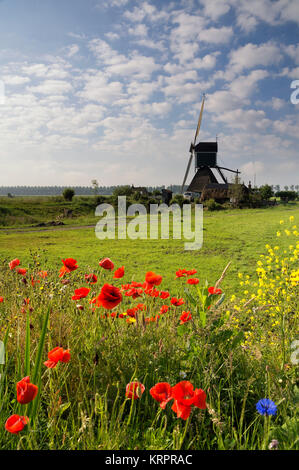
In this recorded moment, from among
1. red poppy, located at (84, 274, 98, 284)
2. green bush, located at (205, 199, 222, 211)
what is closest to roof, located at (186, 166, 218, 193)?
green bush, located at (205, 199, 222, 211)

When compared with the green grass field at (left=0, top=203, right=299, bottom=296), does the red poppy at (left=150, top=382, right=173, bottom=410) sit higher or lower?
higher

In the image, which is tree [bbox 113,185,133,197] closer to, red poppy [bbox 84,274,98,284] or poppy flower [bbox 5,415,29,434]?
red poppy [bbox 84,274,98,284]

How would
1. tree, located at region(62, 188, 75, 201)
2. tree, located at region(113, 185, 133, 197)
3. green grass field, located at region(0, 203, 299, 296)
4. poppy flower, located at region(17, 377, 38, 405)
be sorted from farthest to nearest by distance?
1. tree, located at region(113, 185, 133, 197)
2. tree, located at region(62, 188, 75, 201)
3. green grass field, located at region(0, 203, 299, 296)
4. poppy flower, located at region(17, 377, 38, 405)

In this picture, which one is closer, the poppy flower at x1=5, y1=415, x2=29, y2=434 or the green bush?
the poppy flower at x1=5, y1=415, x2=29, y2=434

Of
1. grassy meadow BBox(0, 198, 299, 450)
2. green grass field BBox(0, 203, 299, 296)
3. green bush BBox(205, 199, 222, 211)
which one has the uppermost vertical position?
green bush BBox(205, 199, 222, 211)

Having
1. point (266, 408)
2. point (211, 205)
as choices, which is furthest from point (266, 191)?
point (266, 408)

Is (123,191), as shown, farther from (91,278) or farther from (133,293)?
(133,293)

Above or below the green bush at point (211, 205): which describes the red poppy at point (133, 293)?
below

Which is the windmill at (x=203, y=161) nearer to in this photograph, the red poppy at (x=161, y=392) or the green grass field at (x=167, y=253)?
the green grass field at (x=167, y=253)

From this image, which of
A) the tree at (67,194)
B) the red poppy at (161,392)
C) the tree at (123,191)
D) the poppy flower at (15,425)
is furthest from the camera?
the tree at (123,191)

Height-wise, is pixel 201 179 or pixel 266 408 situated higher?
pixel 201 179

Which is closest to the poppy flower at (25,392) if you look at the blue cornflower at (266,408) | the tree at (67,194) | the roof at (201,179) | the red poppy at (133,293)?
the blue cornflower at (266,408)

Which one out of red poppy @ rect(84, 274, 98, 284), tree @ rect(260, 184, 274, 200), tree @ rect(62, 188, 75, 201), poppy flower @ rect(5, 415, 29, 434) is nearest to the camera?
poppy flower @ rect(5, 415, 29, 434)
